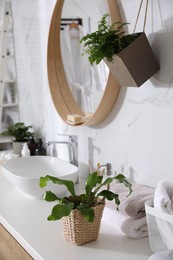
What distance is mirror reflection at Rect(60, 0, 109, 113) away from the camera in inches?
81.0

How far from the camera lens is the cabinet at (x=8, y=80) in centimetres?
298

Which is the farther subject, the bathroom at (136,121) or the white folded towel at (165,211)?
the bathroom at (136,121)

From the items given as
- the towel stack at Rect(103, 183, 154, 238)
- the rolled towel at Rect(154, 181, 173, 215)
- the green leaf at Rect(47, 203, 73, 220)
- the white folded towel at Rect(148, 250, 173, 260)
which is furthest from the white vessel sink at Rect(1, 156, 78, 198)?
the white folded towel at Rect(148, 250, 173, 260)

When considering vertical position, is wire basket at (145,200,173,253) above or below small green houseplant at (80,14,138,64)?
below

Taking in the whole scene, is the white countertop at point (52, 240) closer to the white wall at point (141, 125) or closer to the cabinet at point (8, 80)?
the white wall at point (141, 125)

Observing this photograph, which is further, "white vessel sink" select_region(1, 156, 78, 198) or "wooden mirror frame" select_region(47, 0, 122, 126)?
"wooden mirror frame" select_region(47, 0, 122, 126)

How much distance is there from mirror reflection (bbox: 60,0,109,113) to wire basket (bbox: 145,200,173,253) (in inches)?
32.9

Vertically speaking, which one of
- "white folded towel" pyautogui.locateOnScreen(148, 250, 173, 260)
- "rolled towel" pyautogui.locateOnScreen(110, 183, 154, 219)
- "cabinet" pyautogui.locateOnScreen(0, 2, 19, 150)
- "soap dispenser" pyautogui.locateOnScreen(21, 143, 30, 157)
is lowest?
"white folded towel" pyautogui.locateOnScreen(148, 250, 173, 260)

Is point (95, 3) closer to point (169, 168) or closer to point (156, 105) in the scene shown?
point (156, 105)

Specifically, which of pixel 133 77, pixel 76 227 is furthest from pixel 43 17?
pixel 76 227

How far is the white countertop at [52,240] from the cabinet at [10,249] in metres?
0.03

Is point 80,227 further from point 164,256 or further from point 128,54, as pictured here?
point 128,54

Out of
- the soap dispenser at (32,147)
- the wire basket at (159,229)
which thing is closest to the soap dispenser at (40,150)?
the soap dispenser at (32,147)

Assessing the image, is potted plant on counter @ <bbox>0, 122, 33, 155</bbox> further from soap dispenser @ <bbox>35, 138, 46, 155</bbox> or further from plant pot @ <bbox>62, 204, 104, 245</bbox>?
plant pot @ <bbox>62, 204, 104, 245</bbox>
